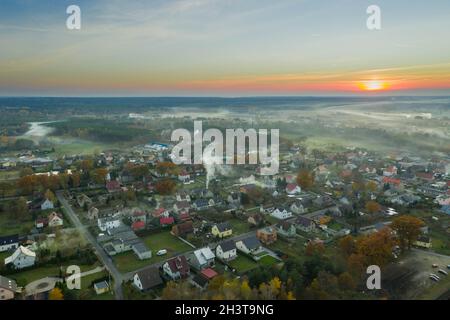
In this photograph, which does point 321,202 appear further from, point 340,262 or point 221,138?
point 221,138

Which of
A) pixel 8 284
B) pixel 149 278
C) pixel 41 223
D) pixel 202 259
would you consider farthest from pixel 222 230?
pixel 41 223

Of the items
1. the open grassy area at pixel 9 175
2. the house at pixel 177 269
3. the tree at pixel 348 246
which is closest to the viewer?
the house at pixel 177 269

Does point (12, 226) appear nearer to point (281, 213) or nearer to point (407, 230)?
point (281, 213)

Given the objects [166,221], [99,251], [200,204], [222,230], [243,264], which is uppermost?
[200,204]

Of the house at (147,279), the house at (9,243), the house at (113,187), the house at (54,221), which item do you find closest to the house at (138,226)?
the house at (54,221)

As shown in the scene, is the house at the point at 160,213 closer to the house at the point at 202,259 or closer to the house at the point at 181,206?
the house at the point at 181,206

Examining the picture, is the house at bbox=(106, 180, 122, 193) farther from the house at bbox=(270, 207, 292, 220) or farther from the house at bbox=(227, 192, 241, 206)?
the house at bbox=(270, 207, 292, 220)
